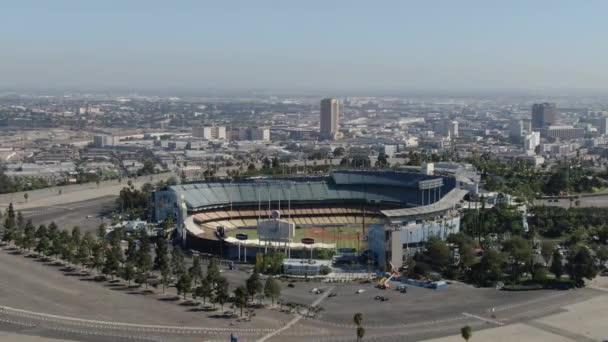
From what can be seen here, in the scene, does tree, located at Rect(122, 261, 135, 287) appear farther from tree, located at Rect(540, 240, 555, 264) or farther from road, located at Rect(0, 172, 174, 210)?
road, located at Rect(0, 172, 174, 210)

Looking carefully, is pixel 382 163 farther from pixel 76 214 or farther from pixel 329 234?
pixel 76 214

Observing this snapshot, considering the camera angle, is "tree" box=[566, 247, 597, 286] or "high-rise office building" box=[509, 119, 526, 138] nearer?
"tree" box=[566, 247, 597, 286]

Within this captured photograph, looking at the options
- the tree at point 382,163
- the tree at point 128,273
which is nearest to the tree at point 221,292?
the tree at point 128,273

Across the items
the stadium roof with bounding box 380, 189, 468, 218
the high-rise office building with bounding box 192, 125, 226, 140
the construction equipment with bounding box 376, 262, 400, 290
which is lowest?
the high-rise office building with bounding box 192, 125, 226, 140

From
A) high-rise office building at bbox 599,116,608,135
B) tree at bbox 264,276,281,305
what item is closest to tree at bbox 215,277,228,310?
tree at bbox 264,276,281,305

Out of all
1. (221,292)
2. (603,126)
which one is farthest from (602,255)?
(603,126)

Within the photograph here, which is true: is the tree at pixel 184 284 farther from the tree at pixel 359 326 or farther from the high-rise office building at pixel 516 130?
the high-rise office building at pixel 516 130

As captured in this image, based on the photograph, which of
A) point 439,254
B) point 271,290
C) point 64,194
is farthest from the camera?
point 64,194
